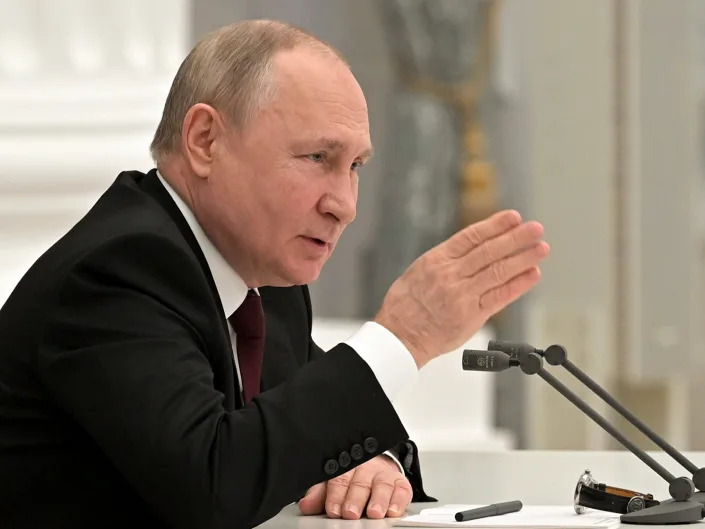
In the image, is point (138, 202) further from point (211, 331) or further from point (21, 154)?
point (21, 154)

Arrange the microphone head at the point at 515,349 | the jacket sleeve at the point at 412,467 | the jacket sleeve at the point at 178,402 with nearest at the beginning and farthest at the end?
the jacket sleeve at the point at 178,402 < the microphone head at the point at 515,349 < the jacket sleeve at the point at 412,467

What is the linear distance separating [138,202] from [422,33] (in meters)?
5.66

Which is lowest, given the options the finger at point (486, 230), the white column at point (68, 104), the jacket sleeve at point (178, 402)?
the jacket sleeve at point (178, 402)

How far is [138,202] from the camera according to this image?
1.89 meters

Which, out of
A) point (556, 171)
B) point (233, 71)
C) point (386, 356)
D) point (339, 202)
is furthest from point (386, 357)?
point (556, 171)

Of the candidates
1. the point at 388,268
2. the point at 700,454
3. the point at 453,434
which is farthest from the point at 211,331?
the point at 388,268

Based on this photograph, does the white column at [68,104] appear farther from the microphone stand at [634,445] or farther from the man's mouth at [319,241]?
the microphone stand at [634,445]

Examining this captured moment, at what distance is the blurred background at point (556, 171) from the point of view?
7320mm

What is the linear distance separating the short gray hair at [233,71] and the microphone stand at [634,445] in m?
0.51

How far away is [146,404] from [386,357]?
32cm

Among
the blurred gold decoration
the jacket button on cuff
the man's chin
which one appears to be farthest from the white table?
the blurred gold decoration

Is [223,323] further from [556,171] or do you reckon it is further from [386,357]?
[556,171]

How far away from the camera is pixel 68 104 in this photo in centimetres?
335

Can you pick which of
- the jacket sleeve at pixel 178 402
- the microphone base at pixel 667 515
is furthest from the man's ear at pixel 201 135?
the microphone base at pixel 667 515
